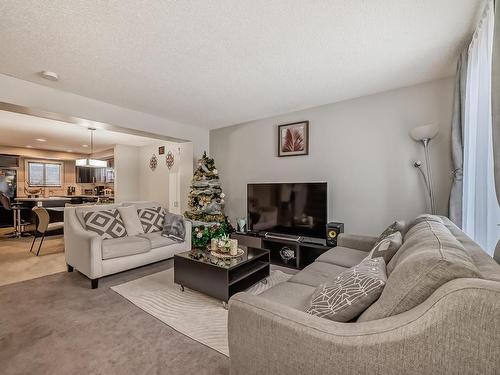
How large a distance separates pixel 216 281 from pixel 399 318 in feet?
5.96

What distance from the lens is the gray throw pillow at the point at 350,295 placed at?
42.6 inches

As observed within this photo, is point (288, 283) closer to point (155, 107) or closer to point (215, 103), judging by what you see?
point (215, 103)

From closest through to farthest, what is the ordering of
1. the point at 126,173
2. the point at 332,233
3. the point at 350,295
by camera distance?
the point at 350,295 → the point at 332,233 → the point at 126,173

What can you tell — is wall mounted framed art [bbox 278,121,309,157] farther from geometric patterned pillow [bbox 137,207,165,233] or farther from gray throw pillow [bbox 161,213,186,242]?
geometric patterned pillow [bbox 137,207,165,233]

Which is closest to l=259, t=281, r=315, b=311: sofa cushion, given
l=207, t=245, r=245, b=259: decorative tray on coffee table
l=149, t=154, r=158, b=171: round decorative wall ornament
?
l=207, t=245, r=245, b=259: decorative tray on coffee table

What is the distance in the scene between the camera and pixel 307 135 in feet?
12.7

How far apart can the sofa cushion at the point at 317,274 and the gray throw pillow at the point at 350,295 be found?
618 millimetres

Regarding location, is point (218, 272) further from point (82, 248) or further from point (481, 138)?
point (481, 138)

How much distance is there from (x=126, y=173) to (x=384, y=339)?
7724mm

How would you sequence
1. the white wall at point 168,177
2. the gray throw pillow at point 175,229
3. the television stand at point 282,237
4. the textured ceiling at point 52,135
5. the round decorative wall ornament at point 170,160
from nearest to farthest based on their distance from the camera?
the television stand at point 282,237, the gray throw pillow at point 175,229, the textured ceiling at point 52,135, the white wall at point 168,177, the round decorative wall ornament at point 170,160

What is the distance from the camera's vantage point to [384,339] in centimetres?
83

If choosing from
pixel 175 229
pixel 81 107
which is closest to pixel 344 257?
pixel 175 229

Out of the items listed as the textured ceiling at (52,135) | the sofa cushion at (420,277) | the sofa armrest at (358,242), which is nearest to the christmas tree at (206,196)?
the sofa armrest at (358,242)

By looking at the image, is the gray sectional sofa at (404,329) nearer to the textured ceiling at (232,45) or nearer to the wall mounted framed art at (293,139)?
the textured ceiling at (232,45)
